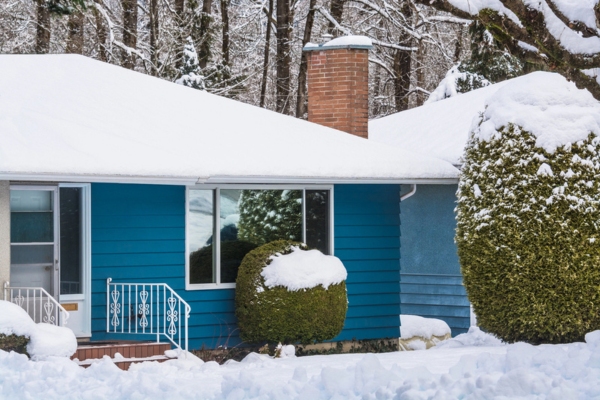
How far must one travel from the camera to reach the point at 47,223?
507 inches

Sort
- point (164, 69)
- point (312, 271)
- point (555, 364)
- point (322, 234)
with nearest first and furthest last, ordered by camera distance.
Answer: point (555, 364)
point (312, 271)
point (322, 234)
point (164, 69)

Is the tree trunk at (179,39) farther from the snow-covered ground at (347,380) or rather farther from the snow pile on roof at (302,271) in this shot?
the snow-covered ground at (347,380)

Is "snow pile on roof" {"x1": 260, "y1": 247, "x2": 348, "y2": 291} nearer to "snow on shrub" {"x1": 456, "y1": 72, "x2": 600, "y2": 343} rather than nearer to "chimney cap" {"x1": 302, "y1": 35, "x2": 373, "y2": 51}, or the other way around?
"snow on shrub" {"x1": 456, "y1": 72, "x2": 600, "y2": 343}

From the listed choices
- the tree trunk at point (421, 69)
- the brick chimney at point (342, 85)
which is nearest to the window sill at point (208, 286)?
the brick chimney at point (342, 85)

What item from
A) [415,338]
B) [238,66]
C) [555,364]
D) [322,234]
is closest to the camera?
[555,364]

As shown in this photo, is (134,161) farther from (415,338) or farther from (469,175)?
(415,338)

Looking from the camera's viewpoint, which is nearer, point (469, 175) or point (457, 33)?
point (469, 175)

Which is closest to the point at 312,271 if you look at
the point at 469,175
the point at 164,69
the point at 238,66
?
the point at 469,175

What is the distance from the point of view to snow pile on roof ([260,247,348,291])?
1329 cm

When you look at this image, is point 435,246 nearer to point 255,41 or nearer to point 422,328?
point 422,328

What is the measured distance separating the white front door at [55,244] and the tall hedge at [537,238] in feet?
16.8

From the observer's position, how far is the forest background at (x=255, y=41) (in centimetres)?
2592

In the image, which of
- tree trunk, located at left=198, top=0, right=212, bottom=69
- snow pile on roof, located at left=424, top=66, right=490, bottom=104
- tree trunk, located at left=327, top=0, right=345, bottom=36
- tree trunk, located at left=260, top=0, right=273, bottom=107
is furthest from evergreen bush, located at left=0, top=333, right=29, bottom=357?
tree trunk, located at left=327, top=0, right=345, bottom=36

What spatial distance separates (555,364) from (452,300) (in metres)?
8.97
